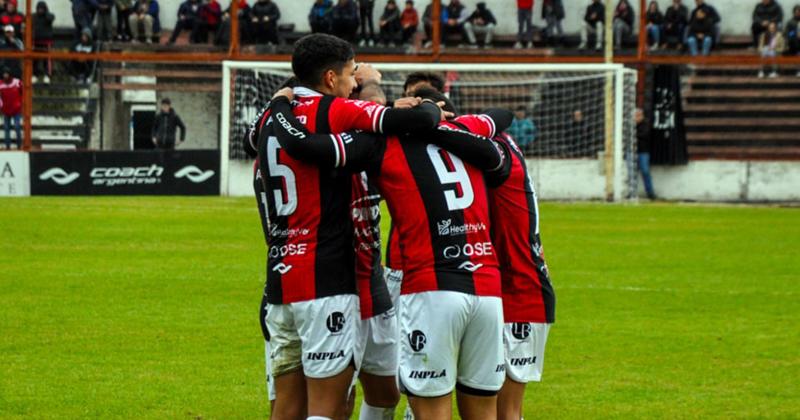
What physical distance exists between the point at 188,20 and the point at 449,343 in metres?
30.8

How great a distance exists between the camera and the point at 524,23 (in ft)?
116

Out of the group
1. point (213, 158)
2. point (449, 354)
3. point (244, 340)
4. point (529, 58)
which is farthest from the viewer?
point (529, 58)

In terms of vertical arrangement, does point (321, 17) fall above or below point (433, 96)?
above

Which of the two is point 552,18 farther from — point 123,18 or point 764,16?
point 123,18

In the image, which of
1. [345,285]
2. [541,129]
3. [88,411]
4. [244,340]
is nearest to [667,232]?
[541,129]

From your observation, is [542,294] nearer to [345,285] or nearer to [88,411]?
[345,285]

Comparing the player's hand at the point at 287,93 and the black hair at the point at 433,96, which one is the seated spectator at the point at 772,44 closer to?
the black hair at the point at 433,96

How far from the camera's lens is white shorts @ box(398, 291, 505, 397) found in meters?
5.91

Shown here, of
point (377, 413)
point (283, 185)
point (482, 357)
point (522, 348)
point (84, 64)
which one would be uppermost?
point (84, 64)

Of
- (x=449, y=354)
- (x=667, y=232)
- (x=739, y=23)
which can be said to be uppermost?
(x=739, y=23)

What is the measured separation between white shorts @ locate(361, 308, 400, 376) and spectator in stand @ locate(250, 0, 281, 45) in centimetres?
2818

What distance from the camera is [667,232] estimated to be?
71.2 feet

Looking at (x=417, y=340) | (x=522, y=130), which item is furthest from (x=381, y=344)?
(x=522, y=130)

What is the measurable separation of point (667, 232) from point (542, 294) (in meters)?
15.3
